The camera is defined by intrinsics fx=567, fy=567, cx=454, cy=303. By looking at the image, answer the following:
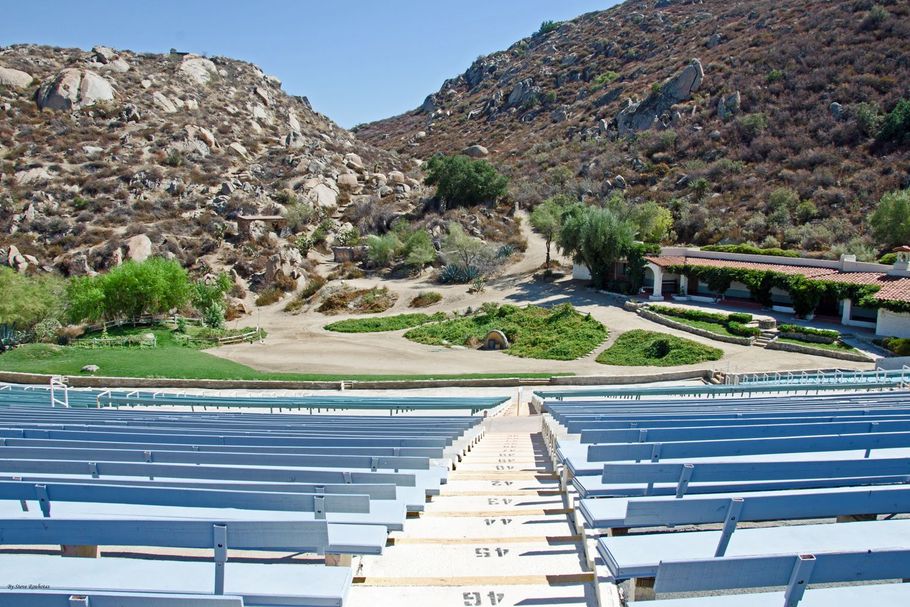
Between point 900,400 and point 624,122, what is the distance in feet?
242

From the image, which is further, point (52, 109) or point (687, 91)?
point (687, 91)

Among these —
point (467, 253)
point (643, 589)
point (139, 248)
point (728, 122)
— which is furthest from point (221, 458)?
point (728, 122)

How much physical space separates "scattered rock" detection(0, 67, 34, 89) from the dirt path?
2140 inches

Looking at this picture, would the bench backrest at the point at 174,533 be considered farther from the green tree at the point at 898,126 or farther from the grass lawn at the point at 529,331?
the green tree at the point at 898,126

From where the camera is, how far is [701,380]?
22.3 meters

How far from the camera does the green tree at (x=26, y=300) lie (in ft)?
104

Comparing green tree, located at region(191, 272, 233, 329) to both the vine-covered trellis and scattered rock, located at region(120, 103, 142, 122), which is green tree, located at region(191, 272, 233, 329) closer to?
the vine-covered trellis

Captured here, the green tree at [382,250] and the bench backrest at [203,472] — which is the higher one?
the green tree at [382,250]

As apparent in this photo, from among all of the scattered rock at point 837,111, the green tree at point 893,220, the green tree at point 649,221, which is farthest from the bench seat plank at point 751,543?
the scattered rock at point 837,111

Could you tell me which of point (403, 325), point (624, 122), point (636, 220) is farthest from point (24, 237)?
point (624, 122)

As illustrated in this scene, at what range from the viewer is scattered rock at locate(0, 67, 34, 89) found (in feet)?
234

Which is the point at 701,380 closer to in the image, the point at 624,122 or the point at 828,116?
the point at 828,116

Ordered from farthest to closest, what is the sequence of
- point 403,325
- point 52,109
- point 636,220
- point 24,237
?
point 52,109 → point 24,237 → point 636,220 → point 403,325

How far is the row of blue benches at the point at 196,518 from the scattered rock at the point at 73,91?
80.9m
